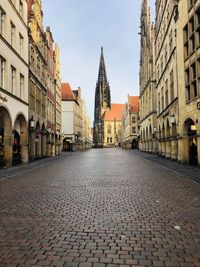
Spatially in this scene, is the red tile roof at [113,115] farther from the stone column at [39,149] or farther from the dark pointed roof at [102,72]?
the stone column at [39,149]

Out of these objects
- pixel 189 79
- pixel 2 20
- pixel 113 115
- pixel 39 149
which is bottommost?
pixel 39 149

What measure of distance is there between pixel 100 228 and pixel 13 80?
19349 millimetres

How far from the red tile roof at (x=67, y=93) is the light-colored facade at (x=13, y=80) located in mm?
43770

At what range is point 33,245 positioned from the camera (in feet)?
Answer: 16.1

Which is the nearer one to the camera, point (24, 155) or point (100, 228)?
point (100, 228)

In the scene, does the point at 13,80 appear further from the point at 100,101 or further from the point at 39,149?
the point at 100,101

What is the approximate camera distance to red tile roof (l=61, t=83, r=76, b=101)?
71188mm

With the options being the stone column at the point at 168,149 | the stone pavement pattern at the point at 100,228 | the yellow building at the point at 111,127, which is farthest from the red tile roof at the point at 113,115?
the stone pavement pattern at the point at 100,228

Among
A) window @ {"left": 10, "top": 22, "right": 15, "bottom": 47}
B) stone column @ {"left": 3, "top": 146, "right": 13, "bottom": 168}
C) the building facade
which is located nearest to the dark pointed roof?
the building facade

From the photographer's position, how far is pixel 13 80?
2300cm

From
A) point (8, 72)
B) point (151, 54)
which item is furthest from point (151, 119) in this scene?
point (8, 72)

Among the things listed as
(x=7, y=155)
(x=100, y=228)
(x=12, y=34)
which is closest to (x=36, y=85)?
(x=12, y=34)

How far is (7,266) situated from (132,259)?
175 centimetres

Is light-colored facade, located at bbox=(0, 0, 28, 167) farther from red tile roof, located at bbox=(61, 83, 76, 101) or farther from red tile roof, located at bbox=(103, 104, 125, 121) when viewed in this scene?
red tile roof, located at bbox=(103, 104, 125, 121)
